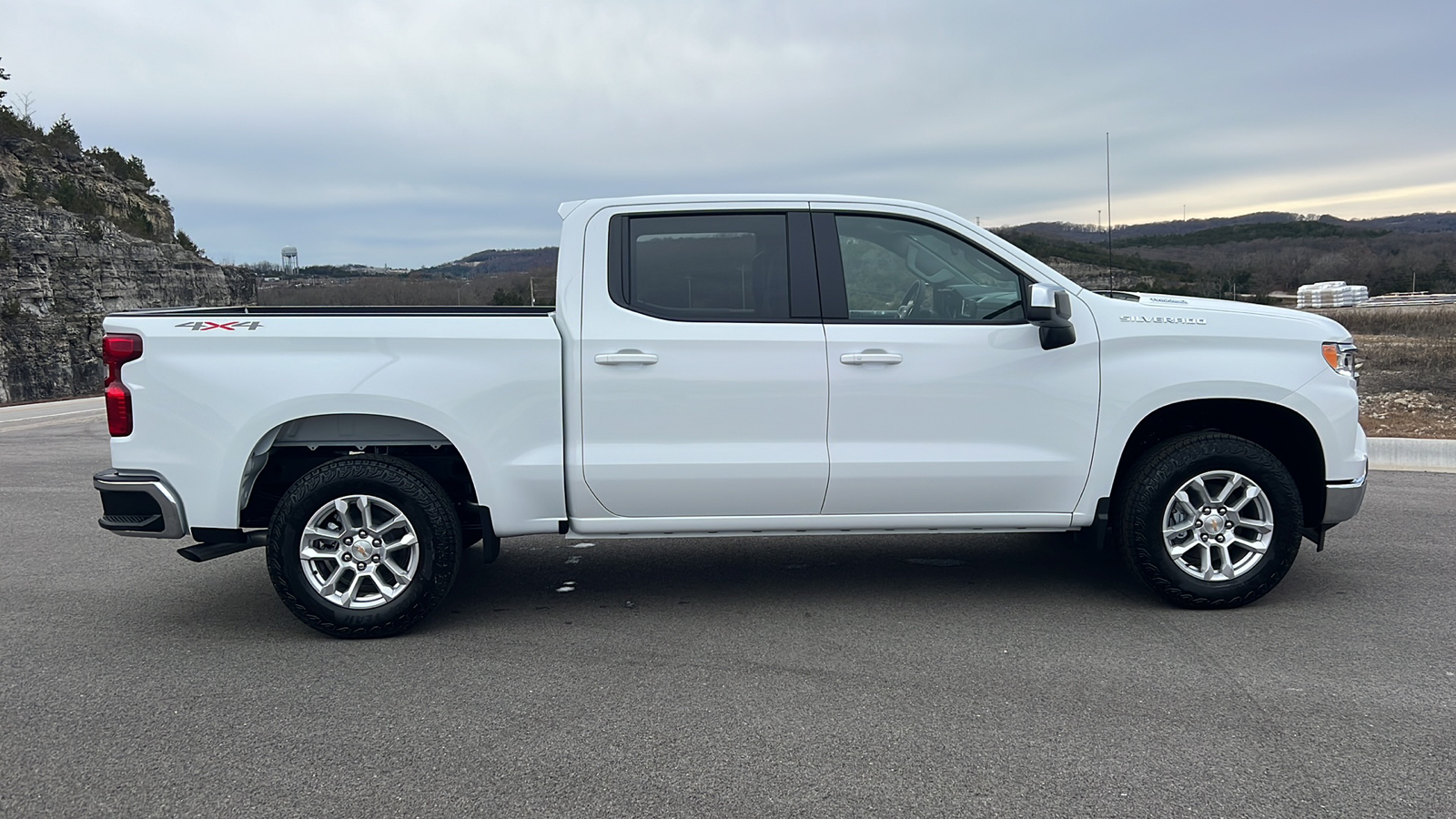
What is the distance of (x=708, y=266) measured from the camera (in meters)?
4.92

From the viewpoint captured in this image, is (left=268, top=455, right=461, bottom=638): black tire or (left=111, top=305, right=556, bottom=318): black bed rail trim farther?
(left=111, top=305, right=556, bottom=318): black bed rail trim

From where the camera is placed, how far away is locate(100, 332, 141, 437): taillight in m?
4.59

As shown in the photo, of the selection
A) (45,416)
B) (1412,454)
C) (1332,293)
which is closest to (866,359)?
(1412,454)

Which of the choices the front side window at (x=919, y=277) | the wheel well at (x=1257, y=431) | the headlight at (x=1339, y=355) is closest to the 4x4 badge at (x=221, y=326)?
the front side window at (x=919, y=277)

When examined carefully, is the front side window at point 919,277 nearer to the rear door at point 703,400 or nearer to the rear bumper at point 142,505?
the rear door at point 703,400

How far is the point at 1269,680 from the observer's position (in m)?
3.99

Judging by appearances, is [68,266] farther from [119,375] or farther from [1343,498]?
[1343,498]

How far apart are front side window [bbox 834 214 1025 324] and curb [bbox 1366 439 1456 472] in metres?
5.82

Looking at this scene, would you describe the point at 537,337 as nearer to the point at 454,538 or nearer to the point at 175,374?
the point at 454,538

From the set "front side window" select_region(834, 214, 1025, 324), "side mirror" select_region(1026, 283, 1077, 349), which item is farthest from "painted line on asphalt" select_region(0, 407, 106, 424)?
"side mirror" select_region(1026, 283, 1077, 349)

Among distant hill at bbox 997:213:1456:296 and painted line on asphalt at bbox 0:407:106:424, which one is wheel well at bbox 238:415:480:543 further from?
distant hill at bbox 997:213:1456:296

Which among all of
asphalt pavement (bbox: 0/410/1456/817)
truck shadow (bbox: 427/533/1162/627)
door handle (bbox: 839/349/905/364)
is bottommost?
asphalt pavement (bbox: 0/410/1456/817)

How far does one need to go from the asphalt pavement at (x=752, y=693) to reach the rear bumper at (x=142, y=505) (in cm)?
55

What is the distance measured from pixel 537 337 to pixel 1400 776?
146 inches
